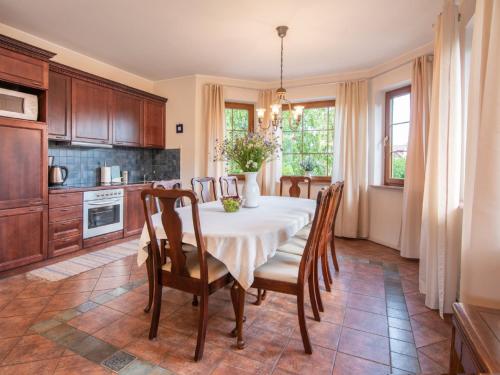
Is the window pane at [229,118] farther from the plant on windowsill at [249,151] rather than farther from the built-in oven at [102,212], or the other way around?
the plant on windowsill at [249,151]

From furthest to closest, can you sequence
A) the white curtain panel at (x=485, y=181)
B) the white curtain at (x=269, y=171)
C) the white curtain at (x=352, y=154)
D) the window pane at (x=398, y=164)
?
1. the white curtain at (x=269, y=171)
2. the white curtain at (x=352, y=154)
3. the window pane at (x=398, y=164)
4. the white curtain panel at (x=485, y=181)

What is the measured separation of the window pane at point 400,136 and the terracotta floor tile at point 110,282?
3770 mm

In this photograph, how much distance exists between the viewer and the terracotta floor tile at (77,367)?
154cm

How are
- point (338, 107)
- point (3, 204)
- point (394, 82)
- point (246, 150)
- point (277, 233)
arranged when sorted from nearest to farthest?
point (277, 233), point (246, 150), point (3, 204), point (394, 82), point (338, 107)

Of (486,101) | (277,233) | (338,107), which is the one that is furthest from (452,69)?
(338,107)

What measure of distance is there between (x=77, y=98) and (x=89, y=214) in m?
1.45

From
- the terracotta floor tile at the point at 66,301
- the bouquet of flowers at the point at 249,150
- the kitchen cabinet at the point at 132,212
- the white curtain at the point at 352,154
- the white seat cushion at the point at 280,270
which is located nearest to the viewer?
the white seat cushion at the point at 280,270

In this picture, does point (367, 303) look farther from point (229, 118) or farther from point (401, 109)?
point (229, 118)

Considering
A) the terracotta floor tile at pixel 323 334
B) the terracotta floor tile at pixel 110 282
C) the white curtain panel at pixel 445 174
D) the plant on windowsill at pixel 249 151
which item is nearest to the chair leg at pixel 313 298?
the terracotta floor tile at pixel 323 334

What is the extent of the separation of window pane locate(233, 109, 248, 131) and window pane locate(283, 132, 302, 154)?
71 cm

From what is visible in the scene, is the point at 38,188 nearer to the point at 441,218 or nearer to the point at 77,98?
the point at 77,98

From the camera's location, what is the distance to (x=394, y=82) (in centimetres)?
387

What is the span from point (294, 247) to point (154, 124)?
11.4ft

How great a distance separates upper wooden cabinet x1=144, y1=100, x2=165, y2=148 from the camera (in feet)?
15.1
